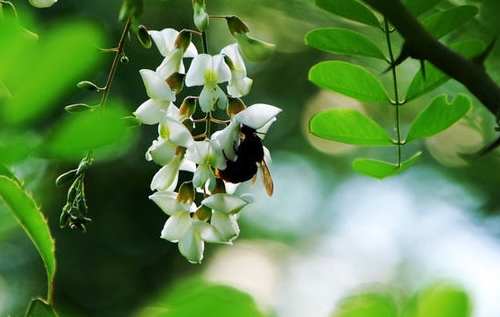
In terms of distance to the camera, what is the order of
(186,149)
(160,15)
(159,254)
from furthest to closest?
(159,254) → (160,15) → (186,149)

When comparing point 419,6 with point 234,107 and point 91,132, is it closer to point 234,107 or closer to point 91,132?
point 234,107

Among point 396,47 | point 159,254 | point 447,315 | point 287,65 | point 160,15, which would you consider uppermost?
point 447,315

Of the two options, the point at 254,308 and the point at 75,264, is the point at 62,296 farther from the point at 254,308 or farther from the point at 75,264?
the point at 254,308

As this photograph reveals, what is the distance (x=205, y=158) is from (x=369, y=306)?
0.22m

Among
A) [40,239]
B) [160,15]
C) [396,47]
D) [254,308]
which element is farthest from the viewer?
[160,15]

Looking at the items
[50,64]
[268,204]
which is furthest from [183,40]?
[268,204]

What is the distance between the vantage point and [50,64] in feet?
0.57

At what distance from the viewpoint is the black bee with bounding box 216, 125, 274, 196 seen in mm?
374

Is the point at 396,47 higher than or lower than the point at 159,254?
higher

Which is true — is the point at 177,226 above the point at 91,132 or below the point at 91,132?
below

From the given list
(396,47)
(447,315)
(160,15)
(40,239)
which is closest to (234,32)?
(40,239)

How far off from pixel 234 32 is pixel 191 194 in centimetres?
8

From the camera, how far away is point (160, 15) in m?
2.10

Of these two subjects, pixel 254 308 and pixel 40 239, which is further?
pixel 40 239
